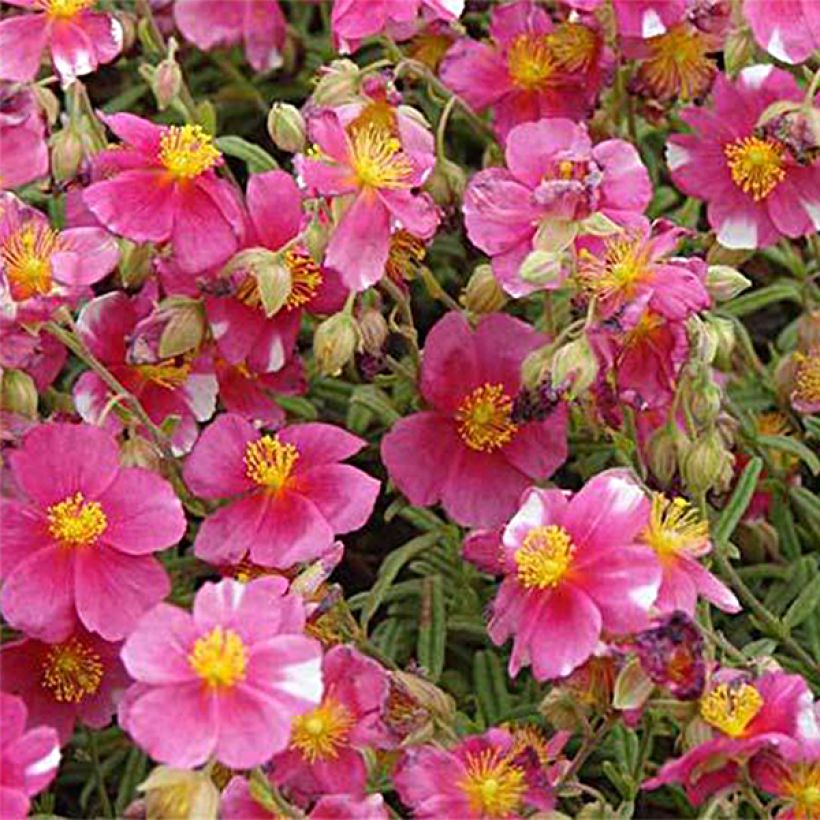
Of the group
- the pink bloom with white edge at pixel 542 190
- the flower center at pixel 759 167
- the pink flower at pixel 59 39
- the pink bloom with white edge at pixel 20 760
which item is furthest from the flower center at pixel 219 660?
the flower center at pixel 759 167

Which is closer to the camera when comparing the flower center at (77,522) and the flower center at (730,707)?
the flower center at (730,707)

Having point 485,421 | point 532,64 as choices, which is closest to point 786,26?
point 532,64

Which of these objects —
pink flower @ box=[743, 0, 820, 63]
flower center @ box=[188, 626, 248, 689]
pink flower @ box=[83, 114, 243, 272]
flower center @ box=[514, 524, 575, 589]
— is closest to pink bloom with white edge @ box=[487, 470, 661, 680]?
flower center @ box=[514, 524, 575, 589]

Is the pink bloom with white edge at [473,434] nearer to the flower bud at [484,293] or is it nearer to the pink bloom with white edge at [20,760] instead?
the flower bud at [484,293]

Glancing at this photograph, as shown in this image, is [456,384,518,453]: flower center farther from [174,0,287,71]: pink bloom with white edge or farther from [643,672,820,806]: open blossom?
[174,0,287,71]: pink bloom with white edge

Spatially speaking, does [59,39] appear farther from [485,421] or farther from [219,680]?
[219,680]
